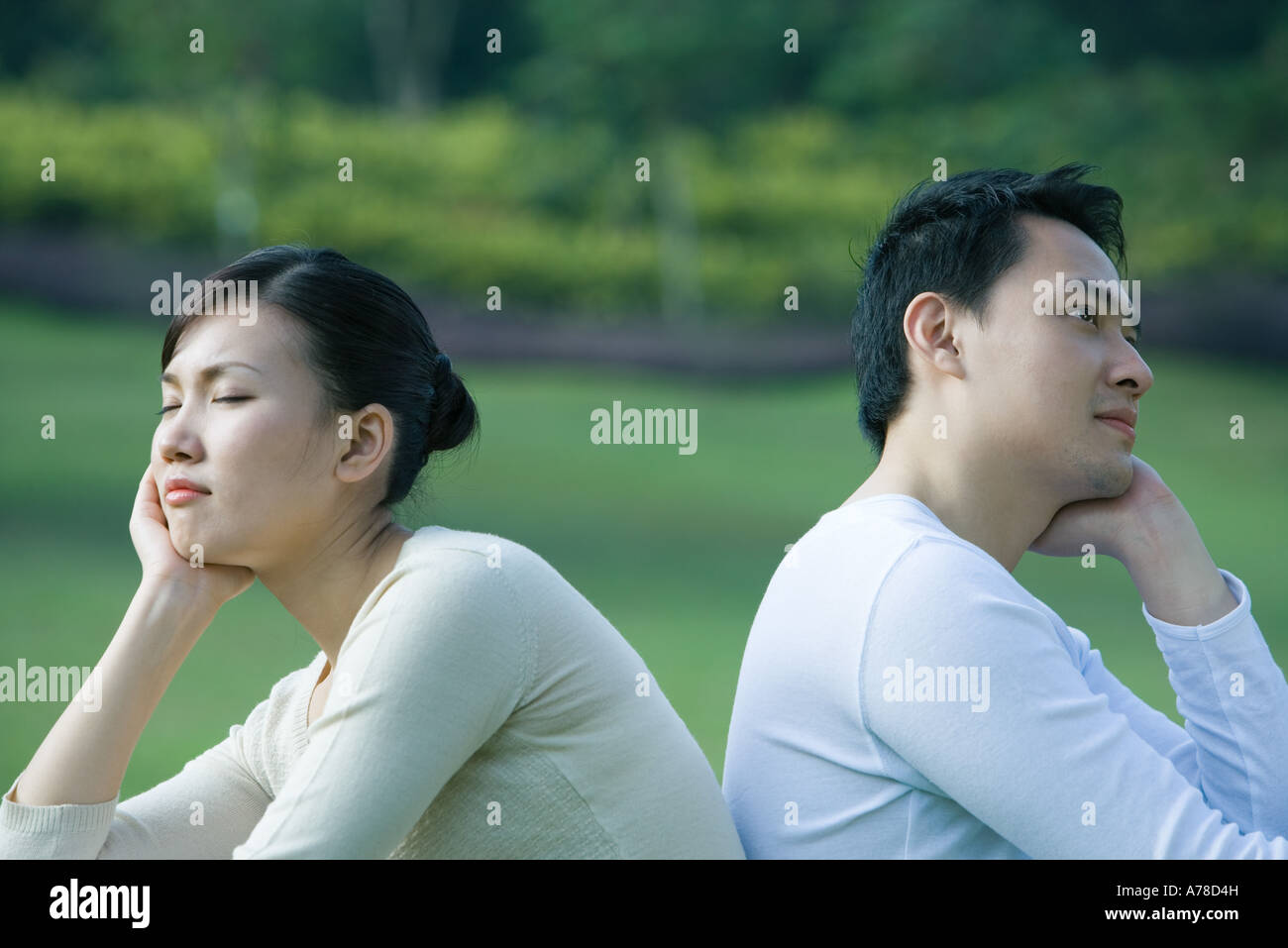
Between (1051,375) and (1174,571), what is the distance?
0.32 m

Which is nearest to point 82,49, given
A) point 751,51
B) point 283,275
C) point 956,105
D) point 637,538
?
point 751,51

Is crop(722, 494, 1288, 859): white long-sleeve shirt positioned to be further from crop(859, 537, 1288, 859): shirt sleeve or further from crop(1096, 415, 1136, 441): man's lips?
crop(1096, 415, 1136, 441): man's lips

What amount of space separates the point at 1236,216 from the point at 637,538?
593cm

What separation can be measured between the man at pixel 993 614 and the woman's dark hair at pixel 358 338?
44 centimetres

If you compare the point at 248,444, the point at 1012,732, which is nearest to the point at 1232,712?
the point at 1012,732

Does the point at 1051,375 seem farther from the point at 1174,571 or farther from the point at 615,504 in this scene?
the point at 615,504

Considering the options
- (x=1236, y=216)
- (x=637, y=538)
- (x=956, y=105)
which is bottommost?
(x=637, y=538)

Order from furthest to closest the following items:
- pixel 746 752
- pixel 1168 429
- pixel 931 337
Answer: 1. pixel 1168 429
2. pixel 931 337
3. pixel 746 752

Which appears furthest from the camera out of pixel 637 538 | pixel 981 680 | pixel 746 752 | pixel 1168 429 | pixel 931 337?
pixel 1168 429

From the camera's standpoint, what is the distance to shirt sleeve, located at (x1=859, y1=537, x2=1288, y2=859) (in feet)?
4.35

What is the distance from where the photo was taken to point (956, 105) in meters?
12.2

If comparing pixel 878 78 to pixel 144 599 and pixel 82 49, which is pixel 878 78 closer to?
pixel 82 49

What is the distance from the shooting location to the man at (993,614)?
1.34 m

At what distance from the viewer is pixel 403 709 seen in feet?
4.30
